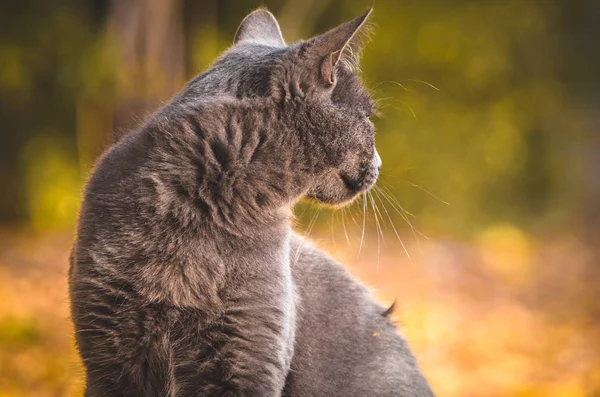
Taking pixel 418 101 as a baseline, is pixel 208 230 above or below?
below

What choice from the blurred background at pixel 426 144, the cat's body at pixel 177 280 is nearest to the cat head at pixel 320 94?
the cat's body at pixel 177 280

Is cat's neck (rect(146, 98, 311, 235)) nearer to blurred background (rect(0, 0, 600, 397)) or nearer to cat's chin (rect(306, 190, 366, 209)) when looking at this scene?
cat's chin (rect(306, 190, 366, 209))

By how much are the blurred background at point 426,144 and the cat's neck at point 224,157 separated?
139 inches

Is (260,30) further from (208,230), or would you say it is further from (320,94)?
(208,230)

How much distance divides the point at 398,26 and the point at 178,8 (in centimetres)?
307

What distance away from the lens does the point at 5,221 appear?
8.20 meters

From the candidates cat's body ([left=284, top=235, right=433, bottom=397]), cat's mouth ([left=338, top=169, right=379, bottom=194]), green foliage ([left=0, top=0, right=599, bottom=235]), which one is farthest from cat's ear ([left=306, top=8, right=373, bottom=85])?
green foliage ([left=0, top=0, right=599, bottom=235])

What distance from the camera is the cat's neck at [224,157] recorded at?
2.24 metres

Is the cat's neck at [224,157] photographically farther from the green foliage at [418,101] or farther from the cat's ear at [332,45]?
the green foliage at [418,101]

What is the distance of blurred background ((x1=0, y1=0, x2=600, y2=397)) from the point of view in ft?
20.4

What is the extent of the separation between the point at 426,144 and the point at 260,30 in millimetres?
5781

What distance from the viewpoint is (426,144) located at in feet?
27.5

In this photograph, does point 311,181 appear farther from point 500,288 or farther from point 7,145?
point 7,145

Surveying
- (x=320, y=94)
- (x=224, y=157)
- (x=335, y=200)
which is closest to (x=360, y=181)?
(x=335, y=200)
